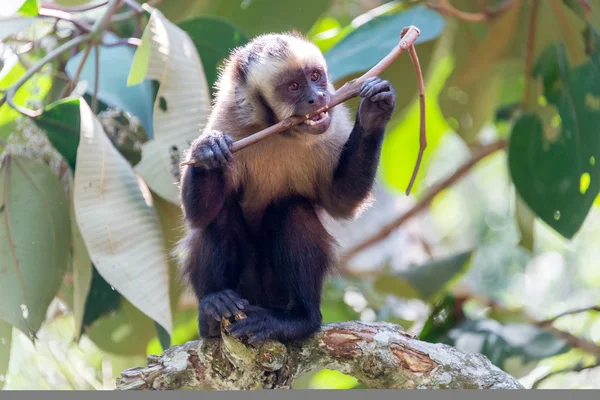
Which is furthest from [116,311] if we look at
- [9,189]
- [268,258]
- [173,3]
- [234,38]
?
[173,3]

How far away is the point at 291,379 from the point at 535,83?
484 centimetres

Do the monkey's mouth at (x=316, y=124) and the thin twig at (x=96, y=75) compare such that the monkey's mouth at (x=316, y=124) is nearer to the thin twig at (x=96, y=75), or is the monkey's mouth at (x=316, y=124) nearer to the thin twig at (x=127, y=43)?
the thin twig at (x=96, y=75)

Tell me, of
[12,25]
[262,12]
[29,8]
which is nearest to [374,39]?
[262,12]

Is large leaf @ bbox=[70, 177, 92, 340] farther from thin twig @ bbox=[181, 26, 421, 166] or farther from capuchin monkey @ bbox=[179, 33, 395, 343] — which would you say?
thin twig @ bbox=[181, 26, 421, 166]

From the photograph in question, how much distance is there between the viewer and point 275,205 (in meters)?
4.86

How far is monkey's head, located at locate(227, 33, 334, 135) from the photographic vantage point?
444 cm

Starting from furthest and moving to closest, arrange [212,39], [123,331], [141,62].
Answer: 1. [123,331]
2. [212,39]
3. [141,62]

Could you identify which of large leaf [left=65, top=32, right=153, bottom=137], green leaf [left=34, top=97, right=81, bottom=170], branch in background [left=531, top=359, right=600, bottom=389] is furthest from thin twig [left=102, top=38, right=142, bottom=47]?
branch in background [left=531, top=359, right=600, bottom=389]

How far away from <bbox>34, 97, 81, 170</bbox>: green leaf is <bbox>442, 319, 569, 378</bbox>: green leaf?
3.67 metres

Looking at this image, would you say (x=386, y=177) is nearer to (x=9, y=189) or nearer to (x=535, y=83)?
(x=535, y=83)

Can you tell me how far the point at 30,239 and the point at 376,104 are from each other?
274 centimetres

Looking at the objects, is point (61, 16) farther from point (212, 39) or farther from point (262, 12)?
point (262, 12)

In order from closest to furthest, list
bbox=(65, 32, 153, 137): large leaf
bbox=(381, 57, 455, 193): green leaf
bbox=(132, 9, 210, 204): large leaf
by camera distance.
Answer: bbox=(132, 9, 210, 204): large leaf, bbox=(65, 32, 153, 137): large leaf, bbox=(381, 57, 455, 193): green leaf

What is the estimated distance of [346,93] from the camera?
424 centimetres
